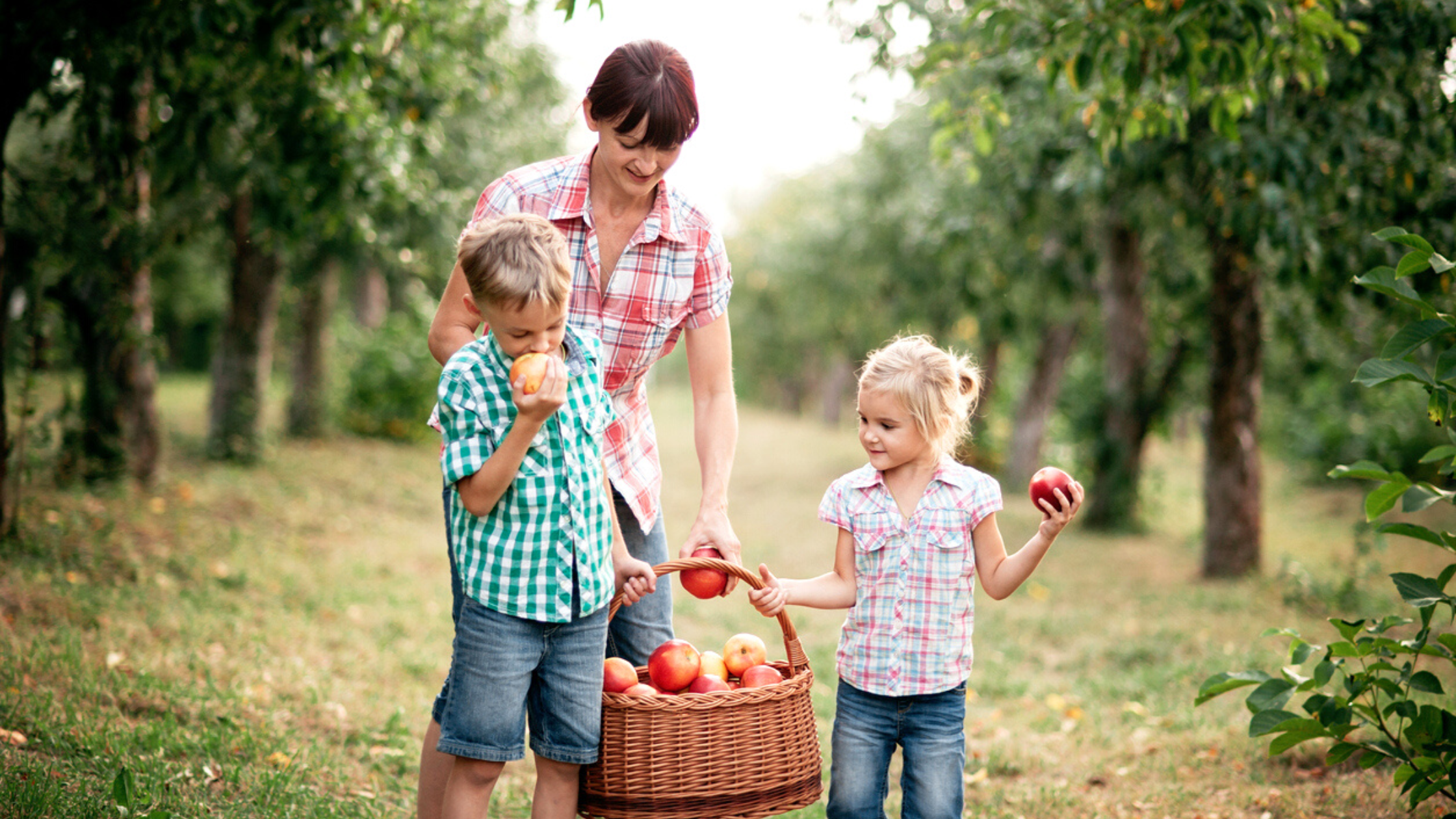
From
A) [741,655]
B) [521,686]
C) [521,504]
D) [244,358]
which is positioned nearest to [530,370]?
[521,504]

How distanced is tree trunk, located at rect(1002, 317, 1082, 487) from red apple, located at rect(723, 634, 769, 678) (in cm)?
1159

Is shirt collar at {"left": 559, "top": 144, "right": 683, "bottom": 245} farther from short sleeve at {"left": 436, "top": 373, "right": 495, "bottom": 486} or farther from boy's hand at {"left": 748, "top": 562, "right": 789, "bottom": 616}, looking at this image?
boy's hand at {"left": 748, "top": 562, "right": 789, "bottom": 616}

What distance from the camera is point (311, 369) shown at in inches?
496

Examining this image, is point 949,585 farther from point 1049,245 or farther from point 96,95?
point 1049,245

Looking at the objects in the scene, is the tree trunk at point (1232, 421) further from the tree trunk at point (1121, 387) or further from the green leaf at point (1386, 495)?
the green leaf at point (1386, 495)

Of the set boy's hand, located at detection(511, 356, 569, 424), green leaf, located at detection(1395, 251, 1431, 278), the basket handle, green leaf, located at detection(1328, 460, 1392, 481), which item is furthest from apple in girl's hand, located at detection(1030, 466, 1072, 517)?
boy's hand, located at detection(511, 356, 569, 424)

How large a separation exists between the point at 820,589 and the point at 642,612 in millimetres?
490

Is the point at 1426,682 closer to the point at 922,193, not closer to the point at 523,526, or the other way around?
the point at 523,526

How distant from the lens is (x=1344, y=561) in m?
Result: 8.76

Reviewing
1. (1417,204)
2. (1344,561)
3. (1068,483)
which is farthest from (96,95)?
(1344,561)

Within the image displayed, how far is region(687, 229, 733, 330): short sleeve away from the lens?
9.15 ft

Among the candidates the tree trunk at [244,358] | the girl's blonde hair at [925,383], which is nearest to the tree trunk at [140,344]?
the tree trunk at [244,358]

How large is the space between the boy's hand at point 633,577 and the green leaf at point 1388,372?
1.73m

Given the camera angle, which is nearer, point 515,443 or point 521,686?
point 515,443
